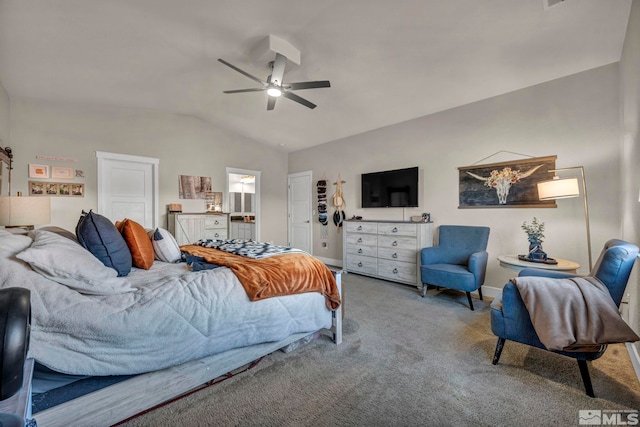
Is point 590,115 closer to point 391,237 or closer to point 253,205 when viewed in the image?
point 391,237

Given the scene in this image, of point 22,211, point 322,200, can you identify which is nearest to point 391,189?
point 322,200

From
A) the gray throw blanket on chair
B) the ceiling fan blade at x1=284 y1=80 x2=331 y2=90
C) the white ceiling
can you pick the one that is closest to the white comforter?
the gray throw blanket on chair

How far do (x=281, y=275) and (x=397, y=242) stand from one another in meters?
2.53

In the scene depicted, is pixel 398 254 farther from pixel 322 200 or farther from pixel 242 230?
pixel 242 230

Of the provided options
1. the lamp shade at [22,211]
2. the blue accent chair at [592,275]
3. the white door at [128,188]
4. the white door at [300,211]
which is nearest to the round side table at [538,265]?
the blue accent chair at [592,275]

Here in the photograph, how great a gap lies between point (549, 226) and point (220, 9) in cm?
400

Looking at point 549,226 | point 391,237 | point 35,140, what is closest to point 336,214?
point 391,237

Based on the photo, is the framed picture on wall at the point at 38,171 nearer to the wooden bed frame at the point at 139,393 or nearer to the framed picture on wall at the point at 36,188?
the framed picture on wall at the point at 36,188

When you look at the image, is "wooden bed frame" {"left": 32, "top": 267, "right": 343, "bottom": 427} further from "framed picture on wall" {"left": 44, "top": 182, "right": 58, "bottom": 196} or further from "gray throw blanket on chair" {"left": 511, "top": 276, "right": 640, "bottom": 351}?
"framed picture on wall" {"left": 44, "top": 182, "right": 58, "bottom": 196}

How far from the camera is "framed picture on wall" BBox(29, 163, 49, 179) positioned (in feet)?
11.8

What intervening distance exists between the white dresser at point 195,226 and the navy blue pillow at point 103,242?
2.65 m

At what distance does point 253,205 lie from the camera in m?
5.83

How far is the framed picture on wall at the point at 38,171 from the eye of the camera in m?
3.61

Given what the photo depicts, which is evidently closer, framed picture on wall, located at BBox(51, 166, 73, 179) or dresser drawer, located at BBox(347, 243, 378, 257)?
framed picture on wall, located at BBox(51, 166, 73, 179)
